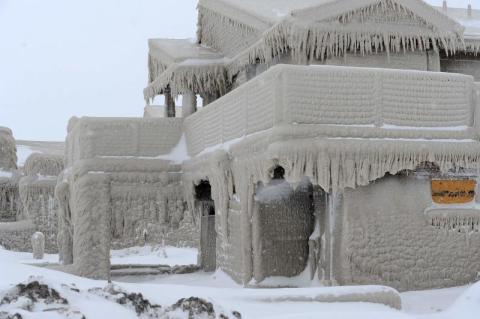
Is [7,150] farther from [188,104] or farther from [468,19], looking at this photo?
[468,19]

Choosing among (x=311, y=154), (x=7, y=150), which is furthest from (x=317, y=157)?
(x=7, y=150)

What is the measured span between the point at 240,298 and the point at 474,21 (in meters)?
12.0

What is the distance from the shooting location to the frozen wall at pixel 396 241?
1199 cm

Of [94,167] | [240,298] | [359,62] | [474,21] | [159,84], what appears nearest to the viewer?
[240,298]

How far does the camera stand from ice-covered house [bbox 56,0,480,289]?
1170cm

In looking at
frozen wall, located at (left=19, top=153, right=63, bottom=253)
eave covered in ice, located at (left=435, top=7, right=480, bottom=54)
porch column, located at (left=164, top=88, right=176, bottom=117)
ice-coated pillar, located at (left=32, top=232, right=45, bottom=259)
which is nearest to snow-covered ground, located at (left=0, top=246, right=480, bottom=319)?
eave covered in ice, located at (left=435, top=7, right=480, bottom=54)

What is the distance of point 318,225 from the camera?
13141mm

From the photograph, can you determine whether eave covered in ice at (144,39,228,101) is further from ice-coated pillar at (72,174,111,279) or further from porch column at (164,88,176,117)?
ice-coated pillar at (72,174,111,279)

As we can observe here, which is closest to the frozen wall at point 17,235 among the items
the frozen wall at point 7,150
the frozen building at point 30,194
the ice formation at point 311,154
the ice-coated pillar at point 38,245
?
the frozen building at point 30,194

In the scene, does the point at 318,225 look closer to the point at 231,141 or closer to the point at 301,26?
the point at 231,141

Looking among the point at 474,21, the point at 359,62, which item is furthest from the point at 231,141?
the point at 474,21

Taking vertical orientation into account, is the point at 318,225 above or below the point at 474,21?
below

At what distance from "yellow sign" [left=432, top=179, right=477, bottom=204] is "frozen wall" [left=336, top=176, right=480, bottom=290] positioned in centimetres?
21

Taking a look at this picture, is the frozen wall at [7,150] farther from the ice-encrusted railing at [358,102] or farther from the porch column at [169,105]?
the ice-encrusted railing at [358,102]
